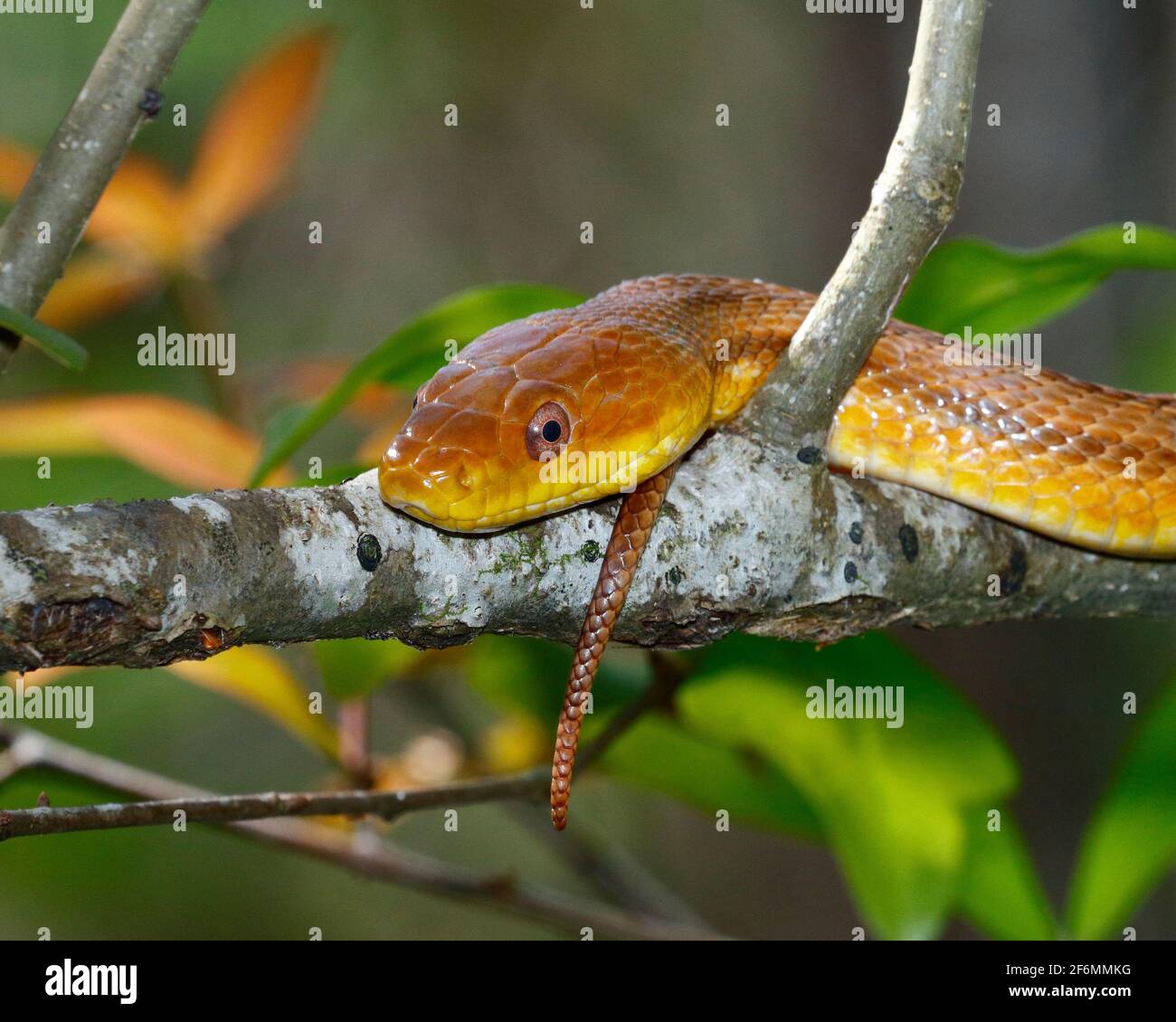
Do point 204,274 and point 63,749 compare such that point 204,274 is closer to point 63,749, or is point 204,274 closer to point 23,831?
point 63,749

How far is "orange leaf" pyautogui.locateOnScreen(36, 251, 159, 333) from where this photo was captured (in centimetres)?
371

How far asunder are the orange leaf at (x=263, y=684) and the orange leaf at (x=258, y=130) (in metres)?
1.52

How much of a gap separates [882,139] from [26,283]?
5520 mm

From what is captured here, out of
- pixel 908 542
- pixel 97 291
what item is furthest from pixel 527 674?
pixel 97 291

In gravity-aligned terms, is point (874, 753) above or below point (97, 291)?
below

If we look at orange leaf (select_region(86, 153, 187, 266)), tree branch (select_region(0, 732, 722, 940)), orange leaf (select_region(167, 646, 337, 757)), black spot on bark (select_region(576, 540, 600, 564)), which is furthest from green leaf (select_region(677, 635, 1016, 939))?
orange leaf (select_region(86, 153, 187, 266))

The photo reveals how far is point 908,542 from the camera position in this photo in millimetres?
2232

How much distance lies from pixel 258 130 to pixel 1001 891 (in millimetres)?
3240

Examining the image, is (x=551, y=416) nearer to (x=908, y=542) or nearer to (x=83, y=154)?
(x=908, y=542)

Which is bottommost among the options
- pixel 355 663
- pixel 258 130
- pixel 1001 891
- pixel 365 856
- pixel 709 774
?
pixel 1001 891

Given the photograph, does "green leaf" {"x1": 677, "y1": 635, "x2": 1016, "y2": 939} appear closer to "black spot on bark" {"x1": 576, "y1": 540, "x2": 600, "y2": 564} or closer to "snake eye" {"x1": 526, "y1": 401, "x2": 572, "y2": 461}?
"snake eye" {"x1": 526, "y1": 401, "x2": 572, "y2": 461}

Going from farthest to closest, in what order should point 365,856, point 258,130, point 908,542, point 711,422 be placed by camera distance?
point 258,130 < point 365,856 < point 711,422 < point 908,542

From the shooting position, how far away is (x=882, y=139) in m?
6.41

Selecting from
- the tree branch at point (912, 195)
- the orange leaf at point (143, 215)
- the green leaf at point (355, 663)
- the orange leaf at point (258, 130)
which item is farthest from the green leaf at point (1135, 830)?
the orange leaf at point (143, 215)
